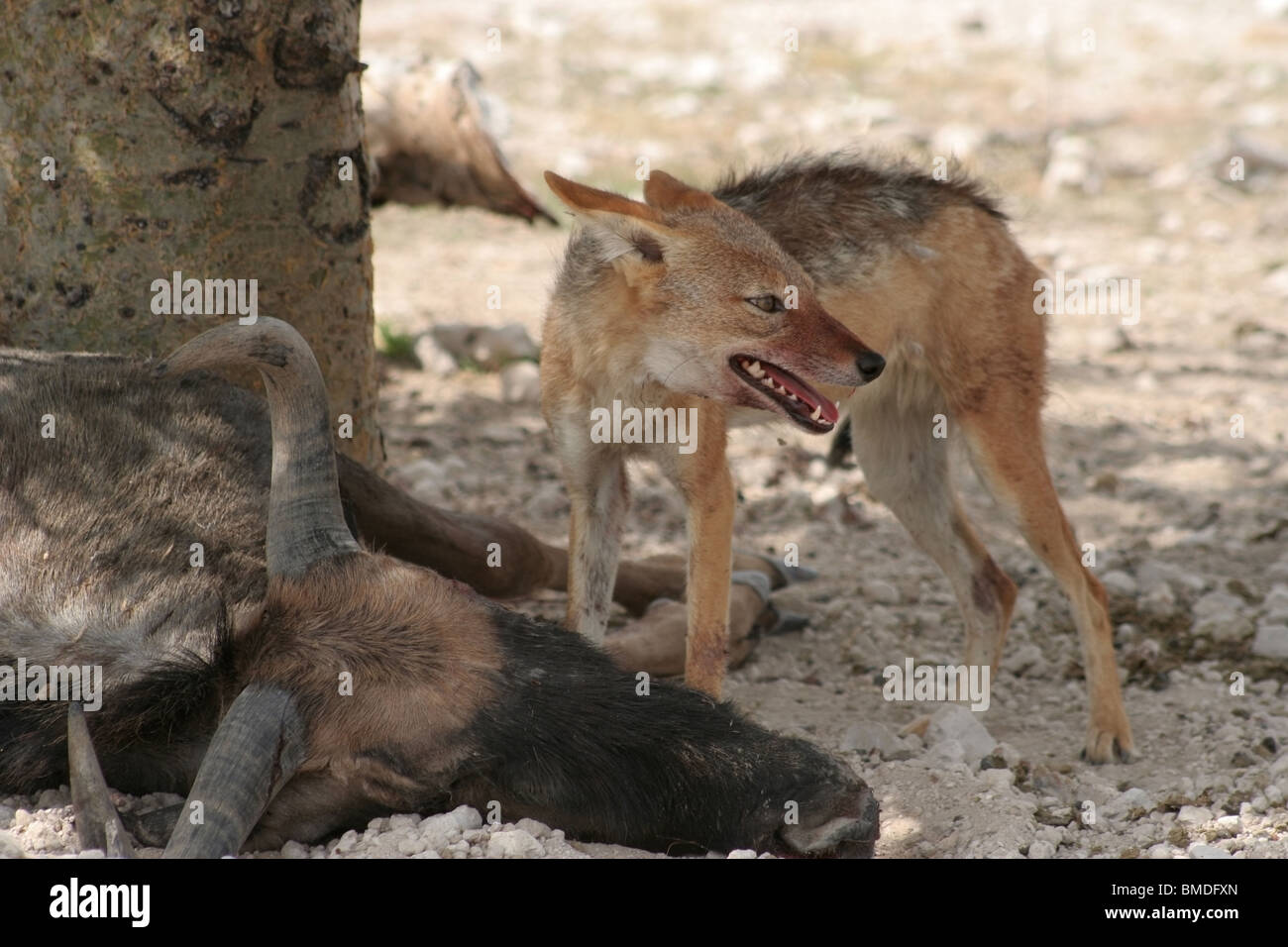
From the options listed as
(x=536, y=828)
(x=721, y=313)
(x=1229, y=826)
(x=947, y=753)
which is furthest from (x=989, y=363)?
(x=536, y=828)

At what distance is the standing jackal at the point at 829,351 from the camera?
4.65 metres

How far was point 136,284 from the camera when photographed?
4965 millimetres

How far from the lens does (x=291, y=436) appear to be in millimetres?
3877

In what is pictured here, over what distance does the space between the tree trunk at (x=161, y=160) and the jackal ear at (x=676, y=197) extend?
1.16m

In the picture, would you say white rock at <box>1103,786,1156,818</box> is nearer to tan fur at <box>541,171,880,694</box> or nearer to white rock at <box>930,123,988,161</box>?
tan fur at <box>541,171,880,694</box>

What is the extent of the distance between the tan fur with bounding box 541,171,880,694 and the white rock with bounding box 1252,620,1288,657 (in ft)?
7.62

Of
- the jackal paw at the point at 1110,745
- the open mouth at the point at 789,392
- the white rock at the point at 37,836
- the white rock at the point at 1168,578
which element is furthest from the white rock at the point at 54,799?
the white rock at the point at 1168,578

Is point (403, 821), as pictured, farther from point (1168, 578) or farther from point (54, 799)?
point (1168, 578)

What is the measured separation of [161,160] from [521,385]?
368 centimetres

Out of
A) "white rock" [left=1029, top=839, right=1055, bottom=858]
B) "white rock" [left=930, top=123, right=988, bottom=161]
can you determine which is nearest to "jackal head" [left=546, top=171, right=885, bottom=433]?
"white rock" [left=1029, top=839, right=1055, bottom=858]

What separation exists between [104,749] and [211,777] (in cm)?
60

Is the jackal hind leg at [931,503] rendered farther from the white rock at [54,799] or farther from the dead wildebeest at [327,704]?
the white rock at [54,799]
